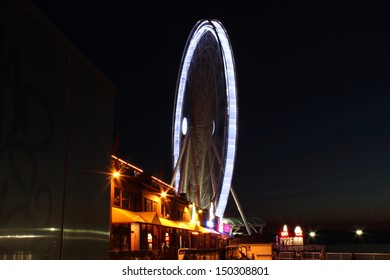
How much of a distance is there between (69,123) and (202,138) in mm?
32112

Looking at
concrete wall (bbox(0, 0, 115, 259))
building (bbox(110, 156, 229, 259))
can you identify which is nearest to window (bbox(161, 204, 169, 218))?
building (bbox(110, 156, 229, 259))

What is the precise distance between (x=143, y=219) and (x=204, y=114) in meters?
13.1

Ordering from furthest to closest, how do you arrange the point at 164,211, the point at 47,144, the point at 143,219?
the point at 164,211 < the point at 143,219 < the point at 47,144

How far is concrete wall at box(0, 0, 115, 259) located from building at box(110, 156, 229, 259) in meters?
12.8

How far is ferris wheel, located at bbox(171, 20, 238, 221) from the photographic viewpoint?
3338 centimetres

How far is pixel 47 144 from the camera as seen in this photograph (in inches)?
164

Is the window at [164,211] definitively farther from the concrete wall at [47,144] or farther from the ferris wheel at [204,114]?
the concrete wall at [47,144]

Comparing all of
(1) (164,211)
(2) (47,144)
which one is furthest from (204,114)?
(2) (47,144)

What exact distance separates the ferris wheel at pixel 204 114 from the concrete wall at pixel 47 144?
1101 inches

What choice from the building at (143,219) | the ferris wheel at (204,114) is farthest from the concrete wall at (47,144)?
the ferris wheel at (204,114)

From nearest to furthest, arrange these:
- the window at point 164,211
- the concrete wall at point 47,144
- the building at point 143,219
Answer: the concrete wall at point 47,144 → the building at point 143,219 → the window at point 164,211

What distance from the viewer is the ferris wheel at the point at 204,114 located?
3338 centimetres

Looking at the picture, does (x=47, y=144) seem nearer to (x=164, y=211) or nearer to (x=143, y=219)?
(x=143, y=219)
